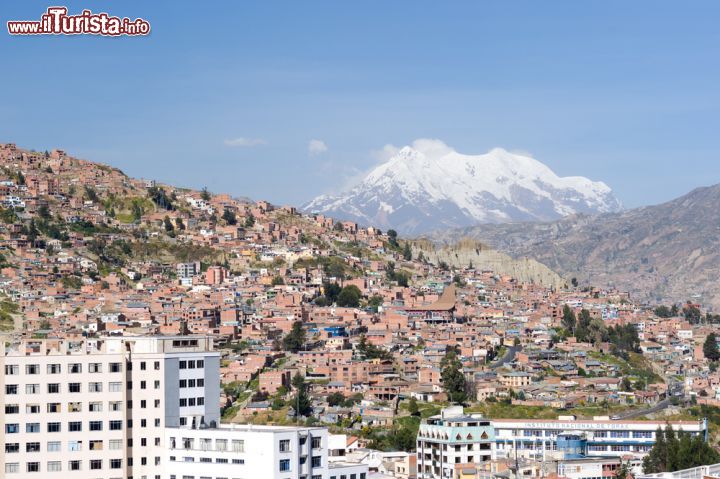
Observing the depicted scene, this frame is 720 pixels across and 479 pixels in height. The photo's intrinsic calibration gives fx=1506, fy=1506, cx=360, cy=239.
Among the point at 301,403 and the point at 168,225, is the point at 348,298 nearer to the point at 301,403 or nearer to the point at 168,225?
the point at 168,225

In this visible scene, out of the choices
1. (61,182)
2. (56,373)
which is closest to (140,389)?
(56,373)

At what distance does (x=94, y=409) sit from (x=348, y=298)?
94.6 m

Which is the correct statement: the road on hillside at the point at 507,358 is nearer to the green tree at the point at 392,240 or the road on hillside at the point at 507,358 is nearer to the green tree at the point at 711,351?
the green tree at the point at 711,351

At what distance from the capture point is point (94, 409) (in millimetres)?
48531

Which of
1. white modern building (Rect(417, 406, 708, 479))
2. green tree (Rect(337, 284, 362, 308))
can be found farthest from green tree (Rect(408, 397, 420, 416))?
green tree (Rect(337, 284, 362, 308))

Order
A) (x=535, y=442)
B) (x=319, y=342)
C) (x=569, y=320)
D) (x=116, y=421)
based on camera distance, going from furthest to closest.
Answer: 1. (x=569, y=320)
2. (x=319, y=342)
3. (x=535, y=442)
4. (x=116, y=421)

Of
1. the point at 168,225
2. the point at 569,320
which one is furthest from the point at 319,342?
the point at 168,225

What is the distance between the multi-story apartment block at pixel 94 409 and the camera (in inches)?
1889

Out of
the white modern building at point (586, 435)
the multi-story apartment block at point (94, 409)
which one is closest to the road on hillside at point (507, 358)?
the white modern building at point (586, 435)

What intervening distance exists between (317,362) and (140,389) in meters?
63.2

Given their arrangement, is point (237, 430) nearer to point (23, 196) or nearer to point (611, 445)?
point (611, 445)

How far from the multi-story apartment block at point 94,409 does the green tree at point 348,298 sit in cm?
9264

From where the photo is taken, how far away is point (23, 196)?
165 metres

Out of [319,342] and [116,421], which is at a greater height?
[319,342]
